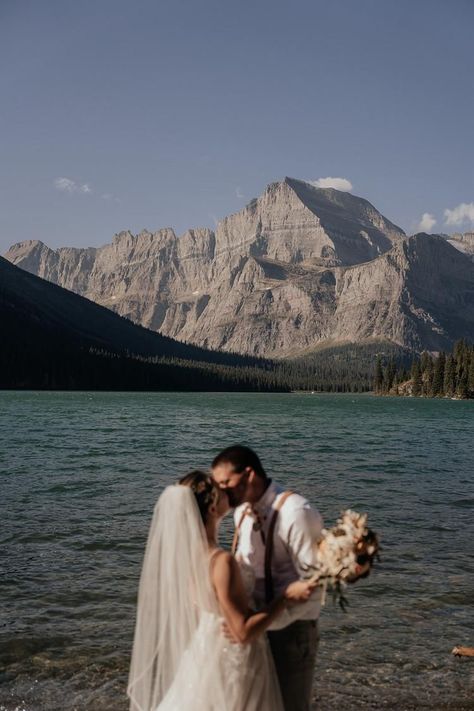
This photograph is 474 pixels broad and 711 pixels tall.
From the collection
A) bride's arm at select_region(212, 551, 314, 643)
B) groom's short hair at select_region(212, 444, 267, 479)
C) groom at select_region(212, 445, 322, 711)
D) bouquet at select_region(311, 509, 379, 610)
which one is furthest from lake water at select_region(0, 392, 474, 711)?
groom's short hair at select_region(212, 444, 267, 479)

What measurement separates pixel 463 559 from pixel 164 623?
13668 millimetres

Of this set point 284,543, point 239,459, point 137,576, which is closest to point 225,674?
point 284,543

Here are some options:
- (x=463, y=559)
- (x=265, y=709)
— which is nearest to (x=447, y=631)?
(x=463, y=559)

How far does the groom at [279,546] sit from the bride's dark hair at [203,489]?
156mm

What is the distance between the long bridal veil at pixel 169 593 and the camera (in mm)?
6066

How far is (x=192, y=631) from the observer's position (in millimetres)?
6457

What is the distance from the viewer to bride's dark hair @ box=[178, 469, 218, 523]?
610 centimetres

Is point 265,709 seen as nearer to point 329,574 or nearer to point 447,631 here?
point 329,574

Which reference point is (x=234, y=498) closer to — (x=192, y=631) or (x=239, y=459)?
(x=239, y=459)

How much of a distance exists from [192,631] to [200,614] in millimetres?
219

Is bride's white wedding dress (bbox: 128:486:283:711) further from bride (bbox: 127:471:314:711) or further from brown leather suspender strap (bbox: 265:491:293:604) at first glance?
brown leather suspender strap (bbox: 265:491:293:604)

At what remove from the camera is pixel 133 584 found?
50.6 ft

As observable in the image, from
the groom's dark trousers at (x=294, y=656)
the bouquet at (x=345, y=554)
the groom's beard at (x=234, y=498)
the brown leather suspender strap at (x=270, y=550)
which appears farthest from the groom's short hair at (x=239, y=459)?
the groom's dark trousers at (x=294, y=656)

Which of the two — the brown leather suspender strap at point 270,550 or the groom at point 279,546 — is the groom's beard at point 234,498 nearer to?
the groom at point 279,546
